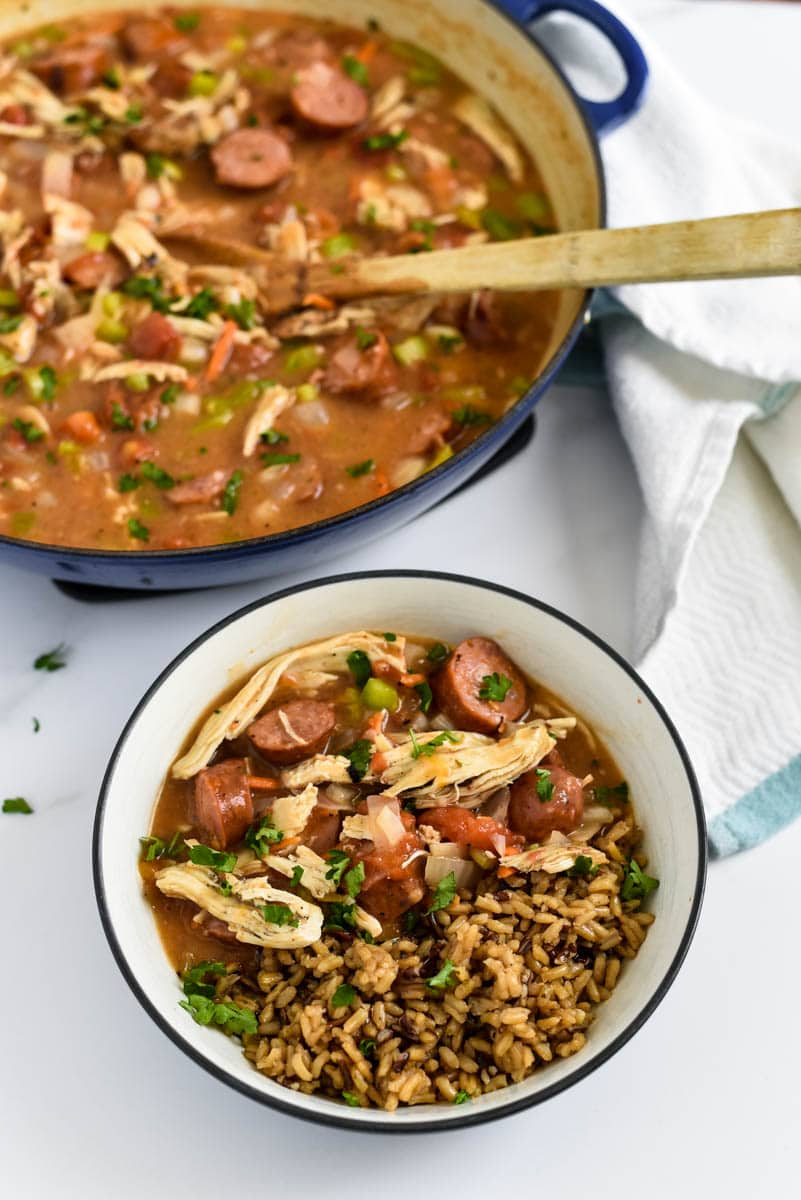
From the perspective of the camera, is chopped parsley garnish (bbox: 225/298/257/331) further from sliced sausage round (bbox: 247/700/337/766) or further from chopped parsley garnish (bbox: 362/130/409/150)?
sliced sausage round (bbox: 247/700/337/766)

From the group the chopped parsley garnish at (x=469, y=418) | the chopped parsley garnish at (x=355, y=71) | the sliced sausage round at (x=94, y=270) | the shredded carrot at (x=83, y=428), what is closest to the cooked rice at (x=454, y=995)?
the chopped parsley garnish at (x=469, y=418)

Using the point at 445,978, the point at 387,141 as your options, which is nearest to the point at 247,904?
the point at 445,978

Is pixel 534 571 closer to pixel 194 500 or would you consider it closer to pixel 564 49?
pixel 194 500

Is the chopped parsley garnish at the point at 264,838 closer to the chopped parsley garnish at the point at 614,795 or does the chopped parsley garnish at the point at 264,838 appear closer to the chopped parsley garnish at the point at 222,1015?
the chopped parsley garnish at the point at 222,1015

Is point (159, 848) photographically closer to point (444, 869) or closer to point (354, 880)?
point (354, 880)

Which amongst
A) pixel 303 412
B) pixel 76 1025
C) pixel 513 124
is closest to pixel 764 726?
pixel 303 412

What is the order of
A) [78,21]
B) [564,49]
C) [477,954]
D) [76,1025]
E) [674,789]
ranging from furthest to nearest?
[78,21] → [564,49] → [76,1025] → [674,789] → [477,954]
